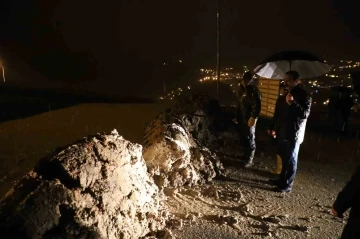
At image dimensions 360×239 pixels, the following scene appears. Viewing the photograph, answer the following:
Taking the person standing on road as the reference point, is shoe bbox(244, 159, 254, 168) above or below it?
below

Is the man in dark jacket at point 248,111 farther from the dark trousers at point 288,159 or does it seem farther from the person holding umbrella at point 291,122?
the dark trousers at point 288,159

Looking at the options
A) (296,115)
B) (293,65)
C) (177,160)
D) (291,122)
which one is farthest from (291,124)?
(293,65)

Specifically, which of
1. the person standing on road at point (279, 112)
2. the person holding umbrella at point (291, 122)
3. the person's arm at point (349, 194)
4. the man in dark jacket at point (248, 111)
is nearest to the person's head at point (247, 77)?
the man in dark jacket at point (248, 111)

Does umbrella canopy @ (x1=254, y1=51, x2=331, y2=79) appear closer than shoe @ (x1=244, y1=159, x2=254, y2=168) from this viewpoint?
Yes

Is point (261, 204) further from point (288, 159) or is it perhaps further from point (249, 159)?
point (249, 159)

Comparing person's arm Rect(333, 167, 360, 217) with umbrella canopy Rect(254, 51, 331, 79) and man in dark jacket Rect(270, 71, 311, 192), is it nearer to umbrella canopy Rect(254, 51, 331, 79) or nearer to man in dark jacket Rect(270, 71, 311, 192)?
man in dark jacket Rect(270, 71, 311, 192)

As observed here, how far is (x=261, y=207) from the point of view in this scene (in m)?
4.64

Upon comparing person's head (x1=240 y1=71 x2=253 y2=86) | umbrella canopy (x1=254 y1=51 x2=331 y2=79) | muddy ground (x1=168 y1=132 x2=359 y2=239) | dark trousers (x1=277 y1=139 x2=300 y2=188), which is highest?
umbrella canopy (x1=254 y1=51 x2=331 y2=79)

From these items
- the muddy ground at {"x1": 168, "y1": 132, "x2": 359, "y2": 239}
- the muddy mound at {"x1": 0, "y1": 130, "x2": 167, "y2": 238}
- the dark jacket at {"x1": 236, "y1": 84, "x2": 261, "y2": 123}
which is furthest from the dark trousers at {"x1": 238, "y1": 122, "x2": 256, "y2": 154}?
the muddy mound at {"x1": 0, "y1": 130, "x2": 167, "y2": 238}

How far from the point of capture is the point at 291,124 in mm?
5047

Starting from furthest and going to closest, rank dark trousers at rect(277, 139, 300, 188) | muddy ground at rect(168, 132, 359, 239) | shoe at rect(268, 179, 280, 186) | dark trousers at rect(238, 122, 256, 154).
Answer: dark trousers at rect(238, 122, 256, 154)
shoe at rect(268, 179, 280, 186)
dark trousers at rect(277, 139, 300, 188)
muddy ground at rect(168, 132, 359, 239)

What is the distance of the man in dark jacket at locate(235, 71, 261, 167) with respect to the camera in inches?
238

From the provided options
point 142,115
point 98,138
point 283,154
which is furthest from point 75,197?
point 142,115

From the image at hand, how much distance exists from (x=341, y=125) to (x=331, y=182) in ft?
14.4
